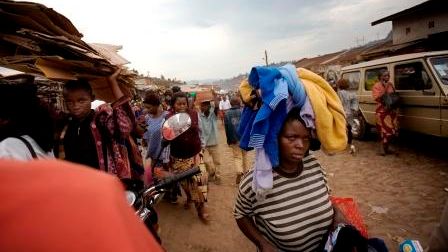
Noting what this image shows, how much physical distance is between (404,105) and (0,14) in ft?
24.7

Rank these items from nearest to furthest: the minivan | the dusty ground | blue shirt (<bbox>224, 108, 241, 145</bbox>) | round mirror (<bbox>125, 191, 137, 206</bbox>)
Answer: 1. round mirror (<bbox>125, 191, 137, 206</bbox>)
2. the dusty ground
3. the minivan
4. blue shirt (<bbox>224, 108, 241, 145</bbox>)

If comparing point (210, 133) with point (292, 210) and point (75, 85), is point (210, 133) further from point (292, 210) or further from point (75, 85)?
point (292, 210)

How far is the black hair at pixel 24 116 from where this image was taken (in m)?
1.99

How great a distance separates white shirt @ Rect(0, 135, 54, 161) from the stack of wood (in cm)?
41

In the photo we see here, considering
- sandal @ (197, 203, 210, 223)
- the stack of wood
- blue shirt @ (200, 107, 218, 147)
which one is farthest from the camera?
blue shirt @ (200, 107, 218, 147)

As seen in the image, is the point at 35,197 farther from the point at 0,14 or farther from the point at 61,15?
the point at 61,15

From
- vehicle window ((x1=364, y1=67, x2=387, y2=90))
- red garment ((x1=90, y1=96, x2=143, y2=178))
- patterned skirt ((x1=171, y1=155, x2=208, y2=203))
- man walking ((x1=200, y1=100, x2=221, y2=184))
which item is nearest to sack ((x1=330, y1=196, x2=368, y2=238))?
red garment ((x1=90, y1=96, x2=143, y2=178))

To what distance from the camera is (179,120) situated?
7.59ft

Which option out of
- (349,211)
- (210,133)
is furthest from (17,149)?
(210,133)

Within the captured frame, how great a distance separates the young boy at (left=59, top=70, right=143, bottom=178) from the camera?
8.69 ft

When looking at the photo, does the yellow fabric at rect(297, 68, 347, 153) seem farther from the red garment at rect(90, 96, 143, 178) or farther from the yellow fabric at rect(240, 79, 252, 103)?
the red garment at rect(90, 96, 143, 178)

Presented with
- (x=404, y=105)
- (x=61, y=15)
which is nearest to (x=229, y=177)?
(x=404, y=105)

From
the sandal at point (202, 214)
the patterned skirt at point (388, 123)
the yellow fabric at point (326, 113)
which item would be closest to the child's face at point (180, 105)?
the sandal at point (202, 214)

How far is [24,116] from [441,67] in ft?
23.2
